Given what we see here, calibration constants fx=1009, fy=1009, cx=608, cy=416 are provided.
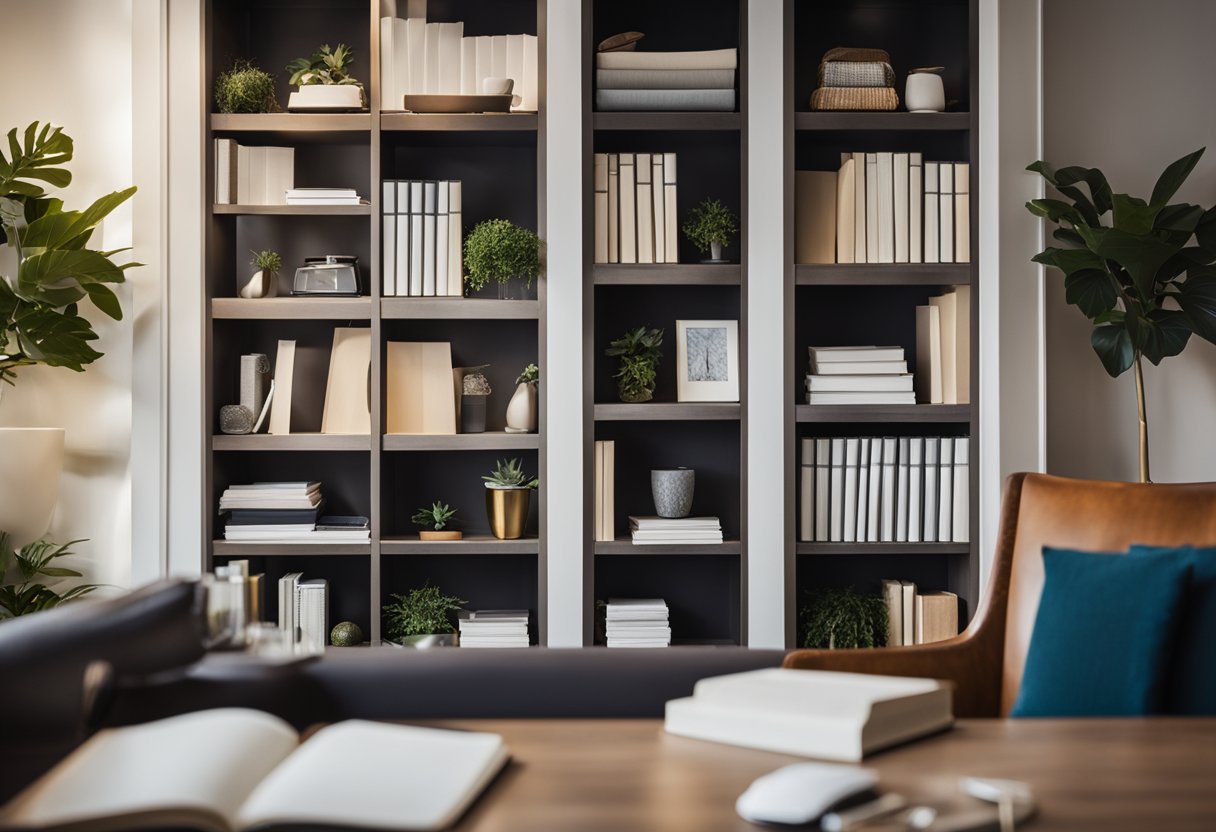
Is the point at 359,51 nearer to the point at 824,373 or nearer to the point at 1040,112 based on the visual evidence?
the point at 824,373

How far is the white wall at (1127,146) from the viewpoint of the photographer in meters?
3.38

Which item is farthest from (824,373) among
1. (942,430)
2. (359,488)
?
(359,488)

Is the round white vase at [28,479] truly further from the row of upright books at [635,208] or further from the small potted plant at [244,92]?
the row of upright books at [635,208]

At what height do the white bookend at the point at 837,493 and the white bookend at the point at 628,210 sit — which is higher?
the white bookend at the point at 628,210

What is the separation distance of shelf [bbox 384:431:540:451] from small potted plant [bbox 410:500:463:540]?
0.24m

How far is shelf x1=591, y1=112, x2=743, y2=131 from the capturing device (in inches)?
125

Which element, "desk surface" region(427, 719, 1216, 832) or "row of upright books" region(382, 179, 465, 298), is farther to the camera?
"row of upright books" region(382, 179, 465, 298)

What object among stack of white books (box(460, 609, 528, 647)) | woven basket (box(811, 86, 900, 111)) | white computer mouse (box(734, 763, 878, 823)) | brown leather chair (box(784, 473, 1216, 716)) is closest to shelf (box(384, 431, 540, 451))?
stack of white books (box(460, 609, 528, 647))

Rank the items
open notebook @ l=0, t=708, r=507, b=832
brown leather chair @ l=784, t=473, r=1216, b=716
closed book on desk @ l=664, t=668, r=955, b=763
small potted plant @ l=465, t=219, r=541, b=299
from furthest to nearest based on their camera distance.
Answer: small potted plant @ l=465, t=219, r=541, b=299
brown leather chair @ l=784, t=473, r=1216, b=716
closed book on desk @ l=664, t=668, r=955, b=763
open notebook @ l=0, t=708, r=507, b=832

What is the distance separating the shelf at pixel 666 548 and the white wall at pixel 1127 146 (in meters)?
1.15

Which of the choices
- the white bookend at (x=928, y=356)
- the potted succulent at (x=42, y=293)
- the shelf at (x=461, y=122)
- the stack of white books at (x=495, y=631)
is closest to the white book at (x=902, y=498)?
the white bookend at (x=928, y=356)

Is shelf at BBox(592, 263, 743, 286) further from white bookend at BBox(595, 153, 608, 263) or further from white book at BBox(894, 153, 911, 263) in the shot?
white book at BBox(894, 153, 911, 263)

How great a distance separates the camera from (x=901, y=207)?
3.22 metres

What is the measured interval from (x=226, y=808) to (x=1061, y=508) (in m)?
1.71
